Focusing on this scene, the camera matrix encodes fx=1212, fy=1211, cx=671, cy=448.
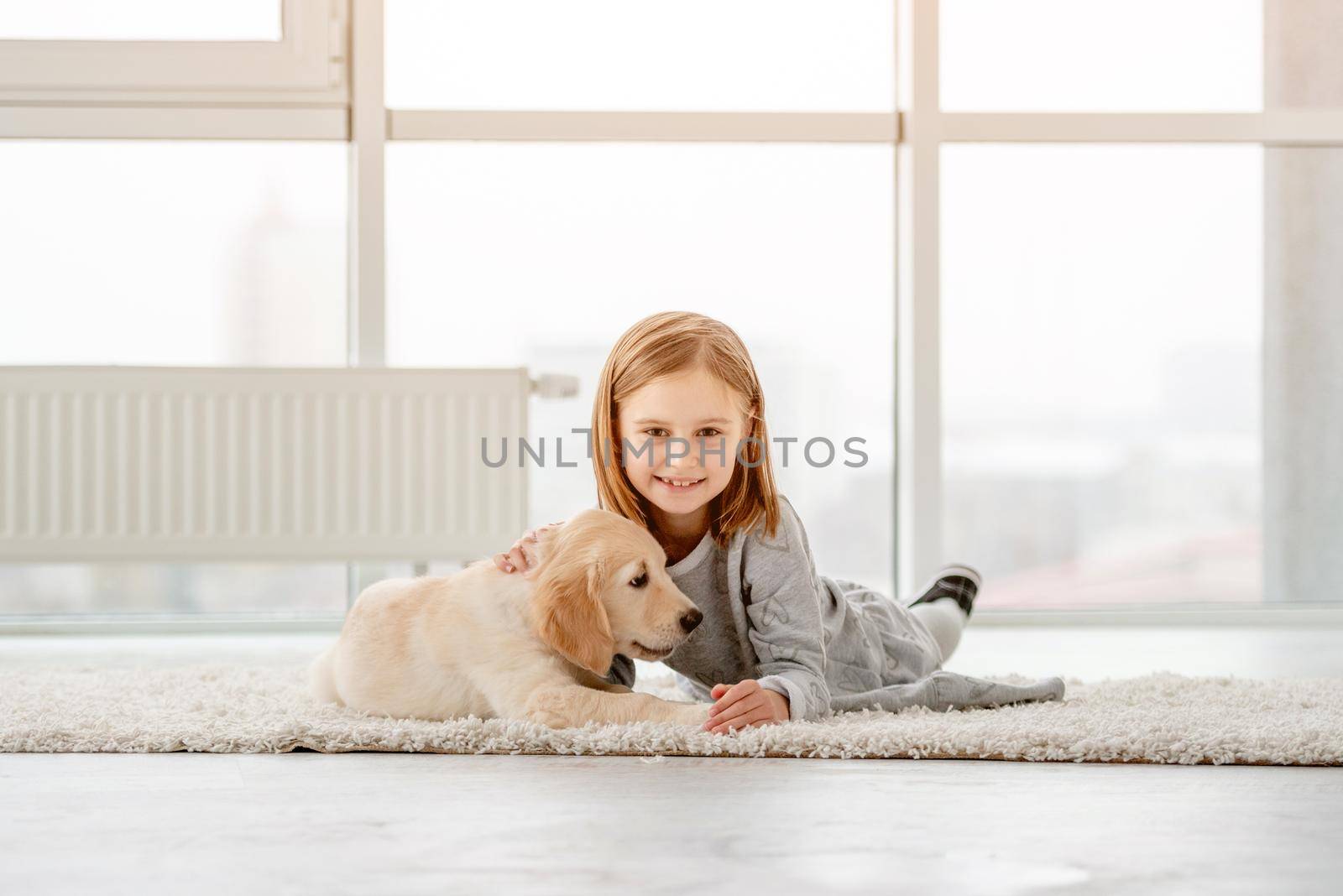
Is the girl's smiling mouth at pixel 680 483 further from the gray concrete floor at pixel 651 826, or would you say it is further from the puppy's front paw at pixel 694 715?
the gray concrete floor at pixel 651 826

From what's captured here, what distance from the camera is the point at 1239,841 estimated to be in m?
1.04

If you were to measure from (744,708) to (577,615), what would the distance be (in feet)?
0.77

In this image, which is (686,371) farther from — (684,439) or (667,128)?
(667,128)

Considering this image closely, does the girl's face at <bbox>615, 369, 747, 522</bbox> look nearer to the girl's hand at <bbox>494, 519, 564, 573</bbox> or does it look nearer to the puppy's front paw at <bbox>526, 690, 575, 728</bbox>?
the girl's hand at <bbox>494, 519, 564, 573</bbox>

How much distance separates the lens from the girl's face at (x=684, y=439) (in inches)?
66.1

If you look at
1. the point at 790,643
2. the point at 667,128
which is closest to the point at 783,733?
the point at 790,643

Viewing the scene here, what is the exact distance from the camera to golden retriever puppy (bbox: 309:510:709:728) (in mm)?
1514

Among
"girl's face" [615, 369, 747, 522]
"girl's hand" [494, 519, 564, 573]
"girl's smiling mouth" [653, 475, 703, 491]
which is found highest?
"girl's face" [615, 369, 747, 522]

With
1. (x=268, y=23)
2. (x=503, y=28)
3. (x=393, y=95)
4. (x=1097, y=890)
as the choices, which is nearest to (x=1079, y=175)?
(x=503, y=28)

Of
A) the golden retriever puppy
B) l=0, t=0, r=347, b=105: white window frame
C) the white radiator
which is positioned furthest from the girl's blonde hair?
l=0, t=0, r=347, b=105: white window frame

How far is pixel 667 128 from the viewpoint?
345cm

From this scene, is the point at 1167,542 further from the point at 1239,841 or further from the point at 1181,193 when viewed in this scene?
the point at 1239,841

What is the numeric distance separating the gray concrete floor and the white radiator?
1867mm

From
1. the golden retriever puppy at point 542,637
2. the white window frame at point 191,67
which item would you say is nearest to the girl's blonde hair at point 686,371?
the golden retriever puppy at point 542,637
